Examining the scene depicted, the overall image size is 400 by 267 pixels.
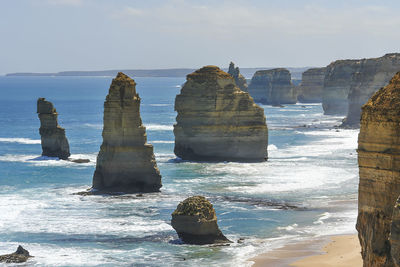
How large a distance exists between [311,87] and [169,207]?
472 feet

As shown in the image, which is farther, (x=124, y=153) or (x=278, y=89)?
(x=278, y=89)

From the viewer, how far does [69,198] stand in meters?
46.7

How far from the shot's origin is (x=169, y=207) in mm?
43562

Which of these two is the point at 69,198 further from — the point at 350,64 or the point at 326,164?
the point at 350,64

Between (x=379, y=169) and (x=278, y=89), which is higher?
(x=278, y=89)

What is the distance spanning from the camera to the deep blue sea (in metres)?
33.8

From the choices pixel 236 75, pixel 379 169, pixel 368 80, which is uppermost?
pixel 236 75

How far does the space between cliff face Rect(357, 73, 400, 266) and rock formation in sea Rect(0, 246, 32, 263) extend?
50.0ft

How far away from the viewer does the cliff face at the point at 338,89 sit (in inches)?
5148

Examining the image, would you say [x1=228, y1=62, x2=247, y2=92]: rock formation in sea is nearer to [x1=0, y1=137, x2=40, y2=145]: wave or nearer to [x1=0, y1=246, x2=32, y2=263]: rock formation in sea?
[x1=0, y1=137, x2=40, y2=145]: wave

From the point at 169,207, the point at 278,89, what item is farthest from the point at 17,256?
the point at 278,89

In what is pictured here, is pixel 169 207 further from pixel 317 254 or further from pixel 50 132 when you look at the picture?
pixel 50 132

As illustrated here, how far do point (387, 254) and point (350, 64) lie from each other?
11205cm

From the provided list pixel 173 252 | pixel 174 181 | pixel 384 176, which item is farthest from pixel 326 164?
pixel 384 176
